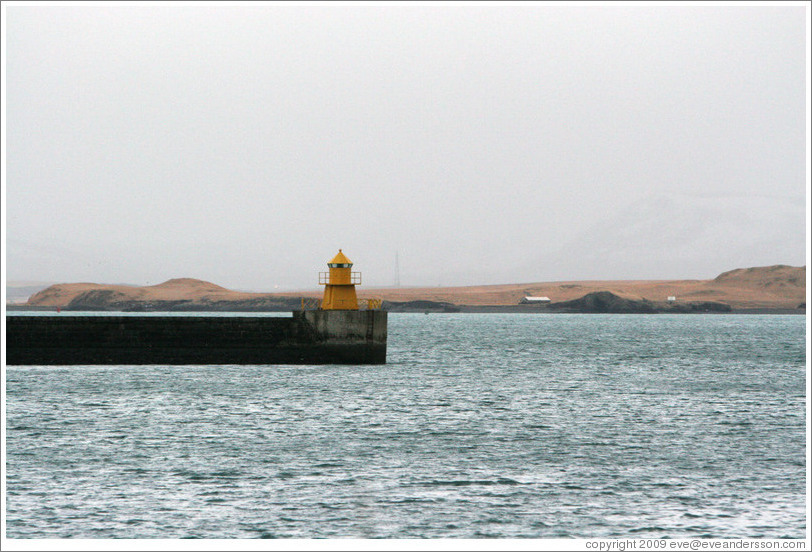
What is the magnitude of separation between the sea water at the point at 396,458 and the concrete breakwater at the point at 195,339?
1.31 metres

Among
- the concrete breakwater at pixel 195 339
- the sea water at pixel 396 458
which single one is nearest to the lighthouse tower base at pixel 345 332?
the concrete breakwater at pixel 195 339

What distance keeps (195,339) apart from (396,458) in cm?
2285

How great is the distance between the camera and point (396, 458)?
75.0 feet

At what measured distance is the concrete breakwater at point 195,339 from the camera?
4234 centimetres

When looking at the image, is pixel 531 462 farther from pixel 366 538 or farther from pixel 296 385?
pixel 296 385

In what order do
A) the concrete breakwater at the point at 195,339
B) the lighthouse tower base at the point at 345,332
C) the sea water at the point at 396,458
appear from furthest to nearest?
the lighthouse tower base at the point at 345,332 < the concrete breakwater at the point at 195,339 < the sea water at the point at 396,458

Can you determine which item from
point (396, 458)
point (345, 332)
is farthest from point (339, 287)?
point (396, 458)

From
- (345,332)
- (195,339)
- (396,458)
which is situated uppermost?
(345,332)

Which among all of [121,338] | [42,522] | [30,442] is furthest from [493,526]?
[121,338]

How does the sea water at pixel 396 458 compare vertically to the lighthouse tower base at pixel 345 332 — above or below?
below

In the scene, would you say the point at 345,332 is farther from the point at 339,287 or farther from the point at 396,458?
the point at 396,458

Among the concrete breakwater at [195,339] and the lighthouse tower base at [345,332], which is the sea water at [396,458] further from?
the lighthouse tower base at [345,332]

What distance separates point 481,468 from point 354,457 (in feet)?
11.6

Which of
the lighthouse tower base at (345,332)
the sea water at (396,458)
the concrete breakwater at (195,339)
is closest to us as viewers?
the sea water at (396,458)
